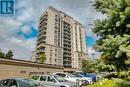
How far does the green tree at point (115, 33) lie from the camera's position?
991 centimetres

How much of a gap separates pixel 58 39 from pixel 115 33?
116 metres

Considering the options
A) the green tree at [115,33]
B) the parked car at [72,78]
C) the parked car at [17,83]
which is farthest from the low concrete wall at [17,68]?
the green tree at [115,33]

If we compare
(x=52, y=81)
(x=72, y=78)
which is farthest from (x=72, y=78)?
(x=52, y=81)

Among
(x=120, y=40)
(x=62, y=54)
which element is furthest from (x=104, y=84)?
(x=62, y=54)

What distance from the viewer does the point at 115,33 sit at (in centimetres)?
1119

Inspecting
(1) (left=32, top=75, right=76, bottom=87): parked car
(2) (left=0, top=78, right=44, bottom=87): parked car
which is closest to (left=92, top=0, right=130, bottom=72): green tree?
(2) (left=0, top=78, right=44, bottom=87): parked car

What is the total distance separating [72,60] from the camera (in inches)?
5517

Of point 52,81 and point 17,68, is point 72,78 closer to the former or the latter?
point 52,81

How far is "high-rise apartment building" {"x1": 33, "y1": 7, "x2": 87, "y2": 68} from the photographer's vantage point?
115994mm

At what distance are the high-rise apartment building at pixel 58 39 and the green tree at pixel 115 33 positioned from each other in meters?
98.8

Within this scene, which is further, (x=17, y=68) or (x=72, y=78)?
(x=17, y=68)

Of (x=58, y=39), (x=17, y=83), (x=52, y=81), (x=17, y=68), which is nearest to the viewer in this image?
(x=17, y=83)

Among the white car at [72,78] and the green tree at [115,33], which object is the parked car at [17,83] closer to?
the green tree at [115,33]

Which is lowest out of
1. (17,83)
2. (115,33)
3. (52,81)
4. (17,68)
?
(52,81)
